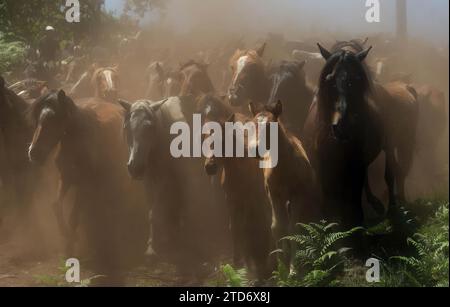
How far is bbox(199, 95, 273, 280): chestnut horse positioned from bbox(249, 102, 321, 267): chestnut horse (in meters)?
0.45

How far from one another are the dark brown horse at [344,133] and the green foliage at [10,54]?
5.17 metres

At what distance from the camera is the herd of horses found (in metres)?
5.54

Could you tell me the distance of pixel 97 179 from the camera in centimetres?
709

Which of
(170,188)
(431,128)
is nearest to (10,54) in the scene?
(170,188)

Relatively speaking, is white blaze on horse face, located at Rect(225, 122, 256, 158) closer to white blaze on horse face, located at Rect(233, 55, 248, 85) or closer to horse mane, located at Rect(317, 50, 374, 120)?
horse mane, located at Rect(317, 50, 374, 120)

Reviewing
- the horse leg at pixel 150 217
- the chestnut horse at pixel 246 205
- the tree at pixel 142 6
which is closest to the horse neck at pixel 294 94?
the chestnut horse at pixel 246 205

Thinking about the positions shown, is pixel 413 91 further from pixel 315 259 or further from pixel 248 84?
pixel 315 259

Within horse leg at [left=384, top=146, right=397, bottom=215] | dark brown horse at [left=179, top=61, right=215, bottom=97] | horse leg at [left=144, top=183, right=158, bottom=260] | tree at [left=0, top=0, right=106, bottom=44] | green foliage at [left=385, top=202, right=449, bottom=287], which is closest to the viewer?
green foliage at [left=385, top=202, right=449, bottom=287]

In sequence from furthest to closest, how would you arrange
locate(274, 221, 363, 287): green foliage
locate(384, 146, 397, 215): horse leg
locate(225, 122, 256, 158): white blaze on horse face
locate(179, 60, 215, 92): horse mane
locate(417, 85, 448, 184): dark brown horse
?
locate(179, 60, 215, 92): horse mane < locate(384, 146, 397, 215): horse leg < locate(417, 85, 448, 184): dark brown horse < locate(225, 122, 256, 158): white blaze on horse face < locate(274, 221, 363, 287): green foliage

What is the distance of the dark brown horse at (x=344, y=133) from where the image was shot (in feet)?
18.1

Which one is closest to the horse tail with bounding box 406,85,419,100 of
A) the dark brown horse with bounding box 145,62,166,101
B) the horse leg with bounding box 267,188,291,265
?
the horse leg with bounding box 267,188,291,265
